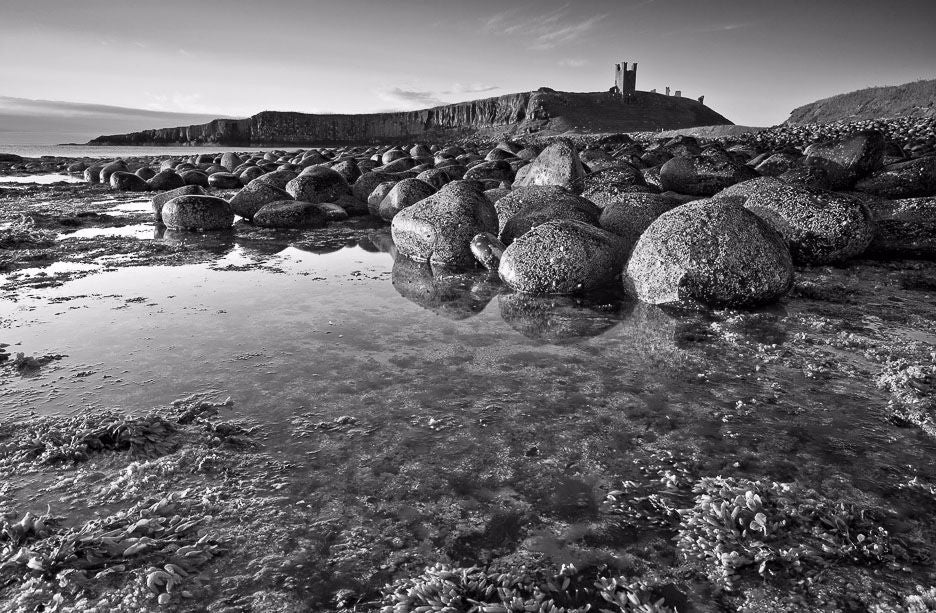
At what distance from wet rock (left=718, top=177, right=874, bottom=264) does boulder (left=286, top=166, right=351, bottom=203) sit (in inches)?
335

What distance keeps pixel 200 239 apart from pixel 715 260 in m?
7.56

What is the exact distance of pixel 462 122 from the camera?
8169cm

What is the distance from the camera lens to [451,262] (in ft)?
22.0

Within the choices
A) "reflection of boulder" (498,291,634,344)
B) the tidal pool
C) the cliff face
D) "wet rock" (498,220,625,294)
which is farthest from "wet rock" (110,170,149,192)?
the cliff face

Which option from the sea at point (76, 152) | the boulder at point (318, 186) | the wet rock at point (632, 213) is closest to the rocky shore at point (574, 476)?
the wet rock at point (632, 213)

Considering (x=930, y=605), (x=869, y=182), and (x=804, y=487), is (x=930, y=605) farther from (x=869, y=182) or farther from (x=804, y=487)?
(x=869, y=182)

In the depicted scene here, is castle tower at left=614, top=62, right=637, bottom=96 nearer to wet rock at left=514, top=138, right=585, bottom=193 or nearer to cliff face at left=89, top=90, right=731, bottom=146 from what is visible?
cliff face at left=89, top=90, right=731, bottom=146

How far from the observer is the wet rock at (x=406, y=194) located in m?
9.86

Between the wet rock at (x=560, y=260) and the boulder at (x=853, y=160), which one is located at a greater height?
the boulder at (x=853, y=160)

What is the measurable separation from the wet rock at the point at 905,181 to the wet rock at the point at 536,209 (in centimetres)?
474

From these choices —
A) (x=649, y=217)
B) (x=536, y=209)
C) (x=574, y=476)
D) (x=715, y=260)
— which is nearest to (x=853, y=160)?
(x=649, y=217)

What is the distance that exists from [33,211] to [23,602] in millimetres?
12706

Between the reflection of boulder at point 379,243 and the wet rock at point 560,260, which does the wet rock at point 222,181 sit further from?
the wet rock at point 560,260

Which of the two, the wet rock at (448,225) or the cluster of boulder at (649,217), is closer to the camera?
the cluster of boulder at (649,217)
